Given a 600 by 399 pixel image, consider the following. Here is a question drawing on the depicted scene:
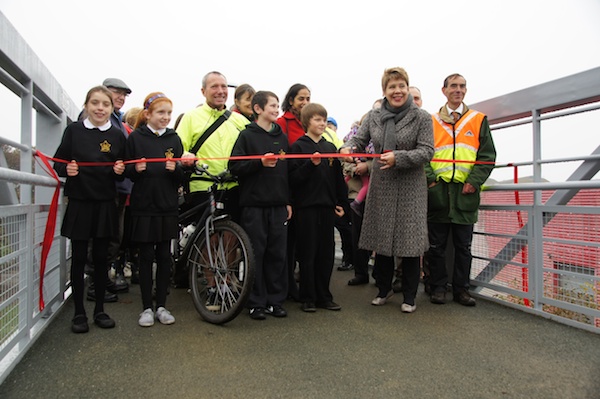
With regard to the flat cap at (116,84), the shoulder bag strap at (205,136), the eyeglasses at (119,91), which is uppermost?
the flat cap at (116,84)

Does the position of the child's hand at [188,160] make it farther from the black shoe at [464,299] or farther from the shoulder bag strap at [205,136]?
the black shoe at [464,299]

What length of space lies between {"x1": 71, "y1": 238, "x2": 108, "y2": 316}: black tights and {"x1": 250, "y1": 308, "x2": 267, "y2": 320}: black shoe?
1.07m

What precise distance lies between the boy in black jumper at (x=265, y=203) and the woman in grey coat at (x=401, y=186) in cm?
66

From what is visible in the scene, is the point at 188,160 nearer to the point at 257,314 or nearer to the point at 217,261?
the point at 217,261

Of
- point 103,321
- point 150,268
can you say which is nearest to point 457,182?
point 150,268

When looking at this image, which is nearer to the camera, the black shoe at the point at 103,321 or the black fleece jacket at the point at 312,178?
the black shoe at the point at 103,321

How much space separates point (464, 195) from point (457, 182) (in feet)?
0.42

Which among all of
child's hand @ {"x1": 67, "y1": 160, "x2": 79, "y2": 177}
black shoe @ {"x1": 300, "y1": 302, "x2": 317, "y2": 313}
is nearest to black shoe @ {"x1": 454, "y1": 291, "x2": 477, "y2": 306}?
black shoe @ {"x1": 300, "y1": 302, "x2": 317, "y2": 313}

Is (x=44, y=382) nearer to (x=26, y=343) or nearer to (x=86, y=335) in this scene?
(x=26, y=343)

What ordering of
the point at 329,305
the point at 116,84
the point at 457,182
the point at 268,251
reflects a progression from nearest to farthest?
the point at 268,251, the point at 329,305, the point at 457,182, the point at 116,84

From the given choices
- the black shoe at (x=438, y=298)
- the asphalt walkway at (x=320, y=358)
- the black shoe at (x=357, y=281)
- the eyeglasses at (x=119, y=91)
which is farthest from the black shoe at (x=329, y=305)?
the eyeglasses at (x=119, y=91)

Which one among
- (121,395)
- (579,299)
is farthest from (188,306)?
(579,299)

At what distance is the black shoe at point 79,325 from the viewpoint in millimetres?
2971

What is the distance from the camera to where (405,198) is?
3.60 metres
